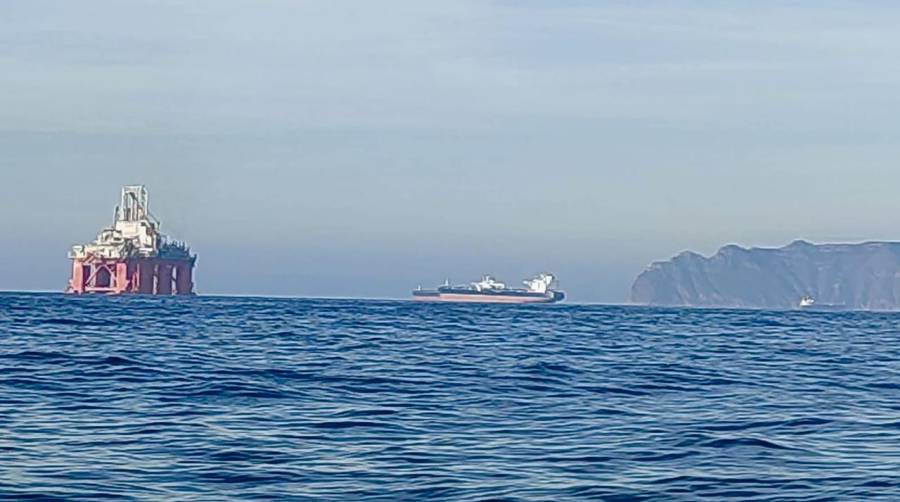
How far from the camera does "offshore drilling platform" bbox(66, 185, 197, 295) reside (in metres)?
165

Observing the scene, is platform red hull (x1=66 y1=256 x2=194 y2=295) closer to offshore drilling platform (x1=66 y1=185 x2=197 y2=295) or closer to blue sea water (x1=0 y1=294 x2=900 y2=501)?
offshore drilling platform (x1=66 y1=185 x2=197 y2=295)

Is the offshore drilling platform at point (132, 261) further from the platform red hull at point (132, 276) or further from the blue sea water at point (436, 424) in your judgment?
the blue sea water at point (436, 424)

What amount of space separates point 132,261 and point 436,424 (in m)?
145

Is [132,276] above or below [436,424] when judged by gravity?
above

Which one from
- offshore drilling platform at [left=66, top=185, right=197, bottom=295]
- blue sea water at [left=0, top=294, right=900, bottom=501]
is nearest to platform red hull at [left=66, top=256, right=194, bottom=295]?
offshore drilling platform at [left=66, top=185, right=197, bottom=295]

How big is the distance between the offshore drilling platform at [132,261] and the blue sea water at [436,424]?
12347 centimetres

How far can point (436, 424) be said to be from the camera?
23562 millimetres

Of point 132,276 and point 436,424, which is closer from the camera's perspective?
point 436,424

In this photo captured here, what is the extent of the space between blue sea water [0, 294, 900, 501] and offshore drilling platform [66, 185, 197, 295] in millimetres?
123466

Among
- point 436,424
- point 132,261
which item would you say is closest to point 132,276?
point 132,261

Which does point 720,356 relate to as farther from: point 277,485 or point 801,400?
point 277,485

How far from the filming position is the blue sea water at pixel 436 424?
59.7 feet

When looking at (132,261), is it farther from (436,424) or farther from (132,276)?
(436,424)

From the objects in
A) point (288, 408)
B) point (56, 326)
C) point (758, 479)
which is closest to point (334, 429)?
point (288, 408)
